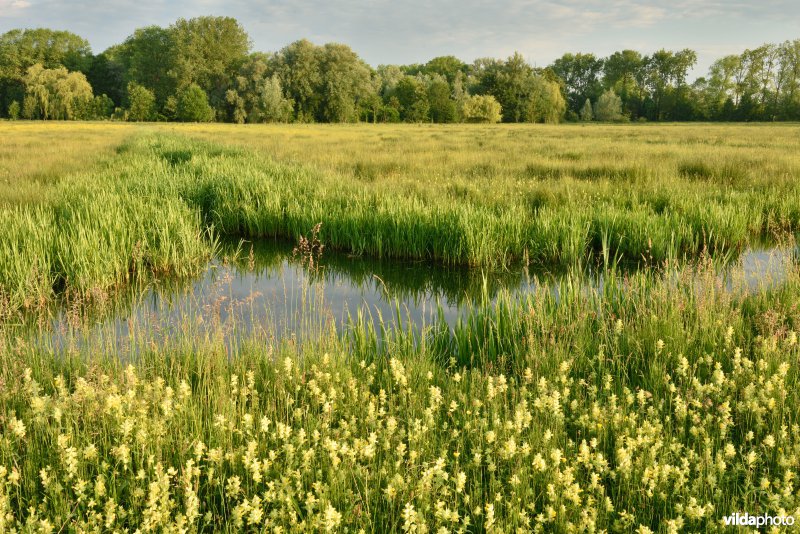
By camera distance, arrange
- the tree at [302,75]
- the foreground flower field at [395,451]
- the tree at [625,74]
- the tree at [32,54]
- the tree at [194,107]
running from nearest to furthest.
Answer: the foreground flower field at [395,451] < the tree at [194,107] < the tree at [302,75] < the tree at [32,54] < the tree at [625,74]

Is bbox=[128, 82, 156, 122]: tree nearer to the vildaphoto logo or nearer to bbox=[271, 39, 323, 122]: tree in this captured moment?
bbox=[271, 39, 323, 122]: tree

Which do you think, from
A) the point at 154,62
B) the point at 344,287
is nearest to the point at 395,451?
the point at 344,287

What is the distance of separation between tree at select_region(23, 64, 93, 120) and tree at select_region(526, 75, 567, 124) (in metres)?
62.6

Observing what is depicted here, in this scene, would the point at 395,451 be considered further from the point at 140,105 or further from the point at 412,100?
the point at 412,100

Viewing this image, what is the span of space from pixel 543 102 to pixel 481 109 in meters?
14.2

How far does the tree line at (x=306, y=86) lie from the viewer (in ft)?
245

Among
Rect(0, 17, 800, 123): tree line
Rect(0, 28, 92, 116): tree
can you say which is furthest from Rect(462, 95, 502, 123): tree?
Rect(0, 28, 92, 116): tree

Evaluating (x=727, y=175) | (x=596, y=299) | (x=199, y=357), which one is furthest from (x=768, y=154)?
(x=199, y=357)

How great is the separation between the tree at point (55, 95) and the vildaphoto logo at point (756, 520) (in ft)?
274

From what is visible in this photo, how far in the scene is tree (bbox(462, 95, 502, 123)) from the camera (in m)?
80.2

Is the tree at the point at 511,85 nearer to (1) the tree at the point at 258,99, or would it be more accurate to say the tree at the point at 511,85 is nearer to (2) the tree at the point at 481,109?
(2) the tree at the point at 481,109

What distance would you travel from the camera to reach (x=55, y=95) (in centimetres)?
7225

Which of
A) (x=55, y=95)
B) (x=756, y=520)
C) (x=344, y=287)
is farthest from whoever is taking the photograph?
(x=55, y=95)

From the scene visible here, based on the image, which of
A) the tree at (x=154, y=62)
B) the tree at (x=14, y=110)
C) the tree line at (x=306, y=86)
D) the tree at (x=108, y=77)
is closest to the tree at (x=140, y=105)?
the tree line at (x=306, y=86)
